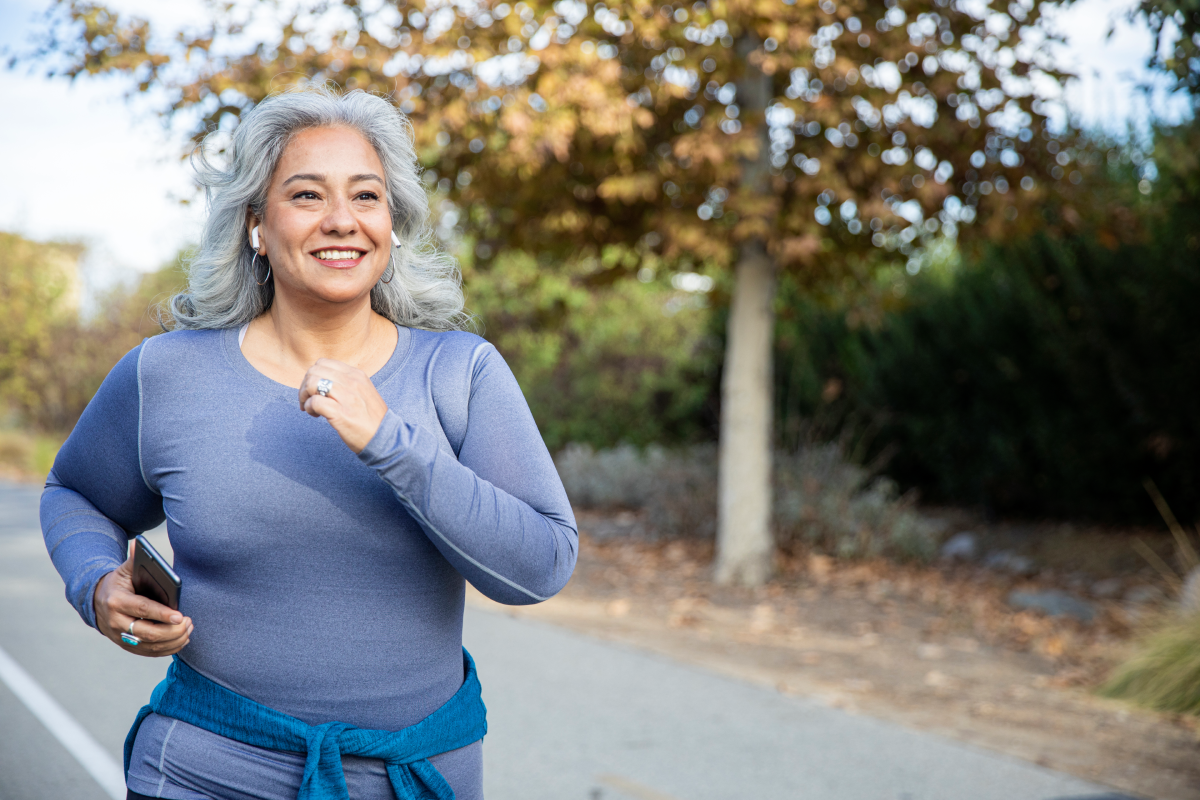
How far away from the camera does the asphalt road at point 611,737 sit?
4.35 m

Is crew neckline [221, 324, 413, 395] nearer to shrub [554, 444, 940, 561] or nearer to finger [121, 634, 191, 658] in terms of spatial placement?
finger [121, 634, 191, 658]

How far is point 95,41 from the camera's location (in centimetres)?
778

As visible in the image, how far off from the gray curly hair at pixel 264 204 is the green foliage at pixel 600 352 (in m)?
14.8

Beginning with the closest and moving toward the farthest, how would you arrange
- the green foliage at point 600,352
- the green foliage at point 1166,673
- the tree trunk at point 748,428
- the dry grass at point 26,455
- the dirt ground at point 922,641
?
1. the dirt ground at point 922,641
2. the green foliage at point 1166,673
3. the tree trunk at point 748,428
4. the green foliage at point 600,352
5. the dry grass at point 26,455

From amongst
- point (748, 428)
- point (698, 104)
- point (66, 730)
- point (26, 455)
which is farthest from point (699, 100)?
point (26, 455)

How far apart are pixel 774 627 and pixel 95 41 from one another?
674 centimetres

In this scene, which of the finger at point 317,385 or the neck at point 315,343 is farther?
the neck at point 315,343

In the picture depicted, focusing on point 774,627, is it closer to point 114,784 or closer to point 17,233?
point 114,784

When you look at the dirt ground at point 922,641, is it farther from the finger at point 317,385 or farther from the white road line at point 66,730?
the finger at point 317,385

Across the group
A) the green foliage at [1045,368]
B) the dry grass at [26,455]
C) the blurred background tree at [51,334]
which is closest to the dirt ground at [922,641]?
the green foliage at [1045,368]

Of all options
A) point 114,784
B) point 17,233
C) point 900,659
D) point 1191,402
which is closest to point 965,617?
point 900,659

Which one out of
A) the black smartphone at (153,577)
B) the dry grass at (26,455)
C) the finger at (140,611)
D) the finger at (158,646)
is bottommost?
the dry grass at (26,455)

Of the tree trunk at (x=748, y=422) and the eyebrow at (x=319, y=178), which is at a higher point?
the eyebrow at (x=319, y=178)

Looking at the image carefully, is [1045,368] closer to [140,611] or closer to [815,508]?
[815,508]
